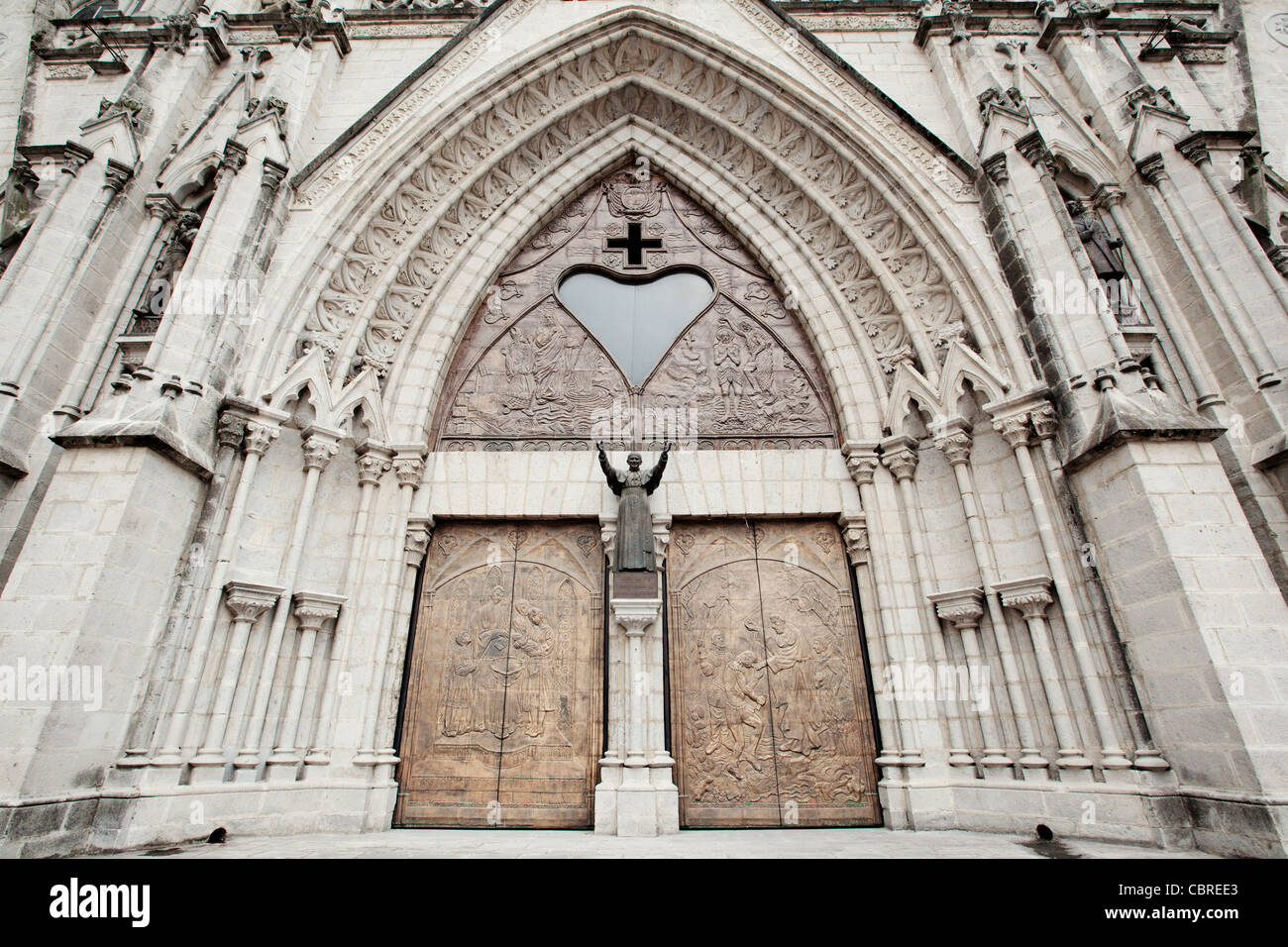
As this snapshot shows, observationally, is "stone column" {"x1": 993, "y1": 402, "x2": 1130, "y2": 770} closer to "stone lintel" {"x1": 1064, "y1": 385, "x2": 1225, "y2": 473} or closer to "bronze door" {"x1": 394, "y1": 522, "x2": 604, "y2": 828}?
"stone lintel" {"x1": 1064, "y1": 385, "x2": 1225, "y2": 473}

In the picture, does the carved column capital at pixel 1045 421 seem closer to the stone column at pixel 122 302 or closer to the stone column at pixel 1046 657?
the stone column at pixel 1046 657

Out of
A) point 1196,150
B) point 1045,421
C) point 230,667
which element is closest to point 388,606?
point 230,667

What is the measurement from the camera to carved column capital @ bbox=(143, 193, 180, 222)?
7.20 meters

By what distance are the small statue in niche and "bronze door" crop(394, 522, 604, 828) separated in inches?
30.5

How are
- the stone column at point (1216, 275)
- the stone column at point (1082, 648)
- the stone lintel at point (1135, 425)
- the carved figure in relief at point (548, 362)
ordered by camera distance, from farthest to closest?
the carved figure in relief at point (548, 362), the stone column at point (1216, 275), the stone lintel at point (1135, 425), the stone column at point (1082, 648)

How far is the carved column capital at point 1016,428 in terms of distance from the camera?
6211mm

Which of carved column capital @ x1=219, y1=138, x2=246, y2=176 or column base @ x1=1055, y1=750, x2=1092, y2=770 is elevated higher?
carved column capital @ x1=219, y1=138, x2=246, y2=176

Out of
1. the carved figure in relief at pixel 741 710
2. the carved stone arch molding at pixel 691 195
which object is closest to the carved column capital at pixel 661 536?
the carved figure in relief at pixel 741 710

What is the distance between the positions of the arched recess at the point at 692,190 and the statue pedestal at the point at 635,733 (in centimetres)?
355

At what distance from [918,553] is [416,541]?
576 cm

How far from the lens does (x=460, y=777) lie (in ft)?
21.0

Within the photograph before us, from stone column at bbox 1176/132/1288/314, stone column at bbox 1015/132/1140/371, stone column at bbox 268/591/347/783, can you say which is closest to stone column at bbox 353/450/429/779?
stone column at bbox 268/591/347/783
